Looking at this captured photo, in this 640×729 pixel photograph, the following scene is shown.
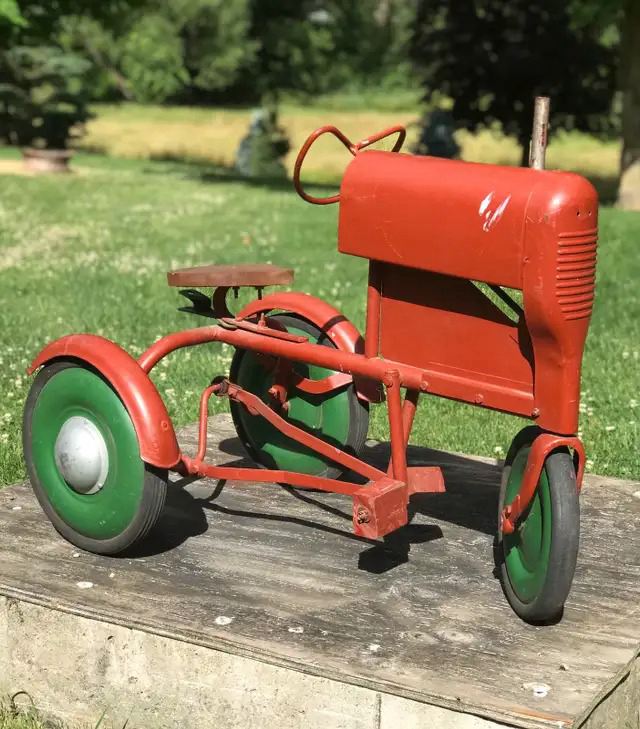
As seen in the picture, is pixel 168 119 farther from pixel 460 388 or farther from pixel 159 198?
pixel 460 388

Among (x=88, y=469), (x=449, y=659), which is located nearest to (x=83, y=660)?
(x=88, y=469)

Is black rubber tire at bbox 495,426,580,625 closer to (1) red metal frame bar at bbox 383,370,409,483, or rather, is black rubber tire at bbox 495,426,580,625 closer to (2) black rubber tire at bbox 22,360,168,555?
(1) red metal frame bar at bbox 383,370,409,483

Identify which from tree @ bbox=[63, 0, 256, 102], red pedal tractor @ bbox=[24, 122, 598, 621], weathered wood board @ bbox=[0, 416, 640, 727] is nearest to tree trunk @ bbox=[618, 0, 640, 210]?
weathered wood board @ bbox=[0, 416, 640, 727]

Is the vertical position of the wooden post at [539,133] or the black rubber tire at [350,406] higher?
the wooden post at [539,133]

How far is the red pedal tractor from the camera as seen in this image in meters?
3.86

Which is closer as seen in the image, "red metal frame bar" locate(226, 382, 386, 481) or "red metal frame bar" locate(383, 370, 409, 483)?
"red metal frame bar" locate(383, 370, 409, 483)

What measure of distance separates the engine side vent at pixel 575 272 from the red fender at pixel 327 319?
1135 mm

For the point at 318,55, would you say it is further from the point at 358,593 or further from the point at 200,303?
the point at 358,593

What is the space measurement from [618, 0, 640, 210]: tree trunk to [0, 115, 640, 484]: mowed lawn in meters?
1.35

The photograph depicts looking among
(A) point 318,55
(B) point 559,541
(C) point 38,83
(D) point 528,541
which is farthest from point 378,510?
(A) point 318,55

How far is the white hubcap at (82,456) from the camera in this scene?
14.8ft

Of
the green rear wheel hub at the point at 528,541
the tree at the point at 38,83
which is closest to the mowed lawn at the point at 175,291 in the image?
the green rear wheel hub at the point at 528,541

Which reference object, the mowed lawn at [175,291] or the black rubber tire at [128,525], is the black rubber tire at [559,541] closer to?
the black rubber tire at [128,525]

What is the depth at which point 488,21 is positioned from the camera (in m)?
23.0
